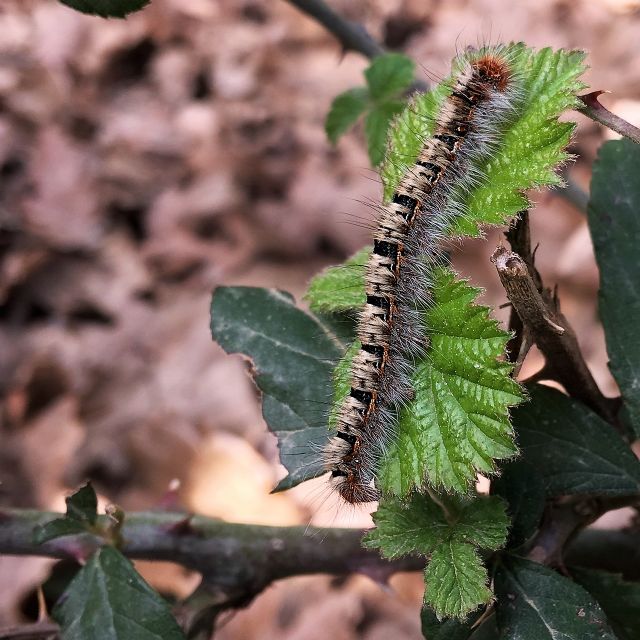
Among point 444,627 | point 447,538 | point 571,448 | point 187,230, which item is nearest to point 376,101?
point 571,448

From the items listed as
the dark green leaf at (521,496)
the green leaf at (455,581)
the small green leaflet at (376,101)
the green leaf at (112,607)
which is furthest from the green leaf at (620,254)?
the green leaf at (112,607)

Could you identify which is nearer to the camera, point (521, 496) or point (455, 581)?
point (455, 581)

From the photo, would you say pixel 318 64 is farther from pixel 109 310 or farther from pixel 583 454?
pixel 583 454

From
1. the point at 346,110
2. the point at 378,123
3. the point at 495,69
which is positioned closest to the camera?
the point at 495,69

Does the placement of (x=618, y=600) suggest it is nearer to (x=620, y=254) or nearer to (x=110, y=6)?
(x=620, y=254)

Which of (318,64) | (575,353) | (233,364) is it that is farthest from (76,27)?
(575,353)

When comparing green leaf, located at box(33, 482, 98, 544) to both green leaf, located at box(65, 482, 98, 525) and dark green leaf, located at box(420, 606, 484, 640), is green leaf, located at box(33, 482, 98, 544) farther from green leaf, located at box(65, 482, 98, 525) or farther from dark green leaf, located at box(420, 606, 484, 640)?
dark green leaf, located at box(420, 606, 484, 640)


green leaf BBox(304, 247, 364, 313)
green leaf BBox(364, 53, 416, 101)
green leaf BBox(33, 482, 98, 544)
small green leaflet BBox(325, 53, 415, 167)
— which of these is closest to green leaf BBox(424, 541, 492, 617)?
green leaf BBox(304, 247, 364, 313)
